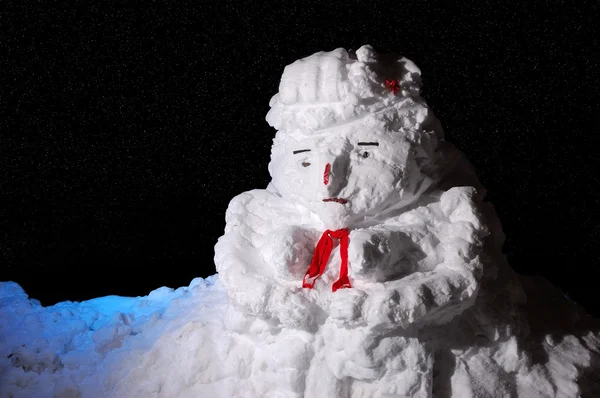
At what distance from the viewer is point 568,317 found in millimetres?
2516

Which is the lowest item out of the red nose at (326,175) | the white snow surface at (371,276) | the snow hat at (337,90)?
the white snow surface at (371,276)

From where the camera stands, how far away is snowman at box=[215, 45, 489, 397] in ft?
6.95

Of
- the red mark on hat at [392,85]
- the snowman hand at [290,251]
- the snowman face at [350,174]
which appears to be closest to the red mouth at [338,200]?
the snowman face at [350,174]

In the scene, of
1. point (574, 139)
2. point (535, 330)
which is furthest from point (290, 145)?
point (574, 139)

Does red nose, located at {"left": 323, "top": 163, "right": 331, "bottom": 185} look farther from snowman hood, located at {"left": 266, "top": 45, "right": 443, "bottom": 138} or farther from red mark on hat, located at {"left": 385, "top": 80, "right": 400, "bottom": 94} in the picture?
Answer: red mark on hat, located at {"left": 385, "top": 80, "right": 400, "bottom": 94}

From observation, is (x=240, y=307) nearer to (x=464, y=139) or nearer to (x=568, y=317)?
(x=568, y=317)

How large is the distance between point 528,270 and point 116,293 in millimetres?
1642

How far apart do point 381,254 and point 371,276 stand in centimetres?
6

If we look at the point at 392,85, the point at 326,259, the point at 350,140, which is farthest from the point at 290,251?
the point at 392,85

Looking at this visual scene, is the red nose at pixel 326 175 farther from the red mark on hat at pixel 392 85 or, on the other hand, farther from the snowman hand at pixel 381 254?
the red mark on hat at pixel 392 85

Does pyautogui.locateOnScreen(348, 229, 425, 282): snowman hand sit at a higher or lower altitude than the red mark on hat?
lower

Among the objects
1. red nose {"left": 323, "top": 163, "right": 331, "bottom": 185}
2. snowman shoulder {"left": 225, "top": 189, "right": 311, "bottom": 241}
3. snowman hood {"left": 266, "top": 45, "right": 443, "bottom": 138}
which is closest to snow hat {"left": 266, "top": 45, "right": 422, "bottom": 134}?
snowman hood {"left": 266, "top": 45, "right": 443, "bottom": 138}

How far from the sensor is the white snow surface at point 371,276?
2.13 m

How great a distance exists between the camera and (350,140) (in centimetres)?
220
